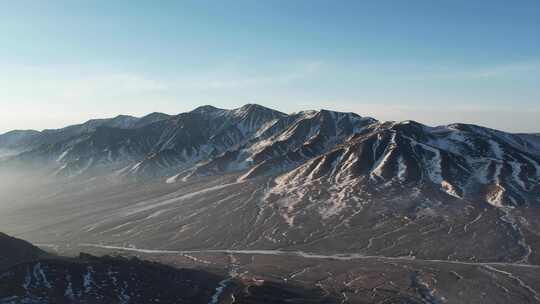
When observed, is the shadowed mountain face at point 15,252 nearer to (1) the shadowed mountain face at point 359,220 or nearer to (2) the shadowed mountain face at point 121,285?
(2) the shadowed mountain face at point 121,285

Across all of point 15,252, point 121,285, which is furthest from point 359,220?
point 15,252

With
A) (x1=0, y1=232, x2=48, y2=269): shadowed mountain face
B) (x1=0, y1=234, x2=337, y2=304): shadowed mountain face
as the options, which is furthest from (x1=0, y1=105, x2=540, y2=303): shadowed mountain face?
(x1=0, y1=232, x2=48, y2=269): shadowed mountain face

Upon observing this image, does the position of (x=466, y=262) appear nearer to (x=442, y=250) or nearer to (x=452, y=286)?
(x=442, y=250)

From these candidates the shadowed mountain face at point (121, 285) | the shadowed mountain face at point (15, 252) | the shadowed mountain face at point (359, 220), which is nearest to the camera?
the shadowed mountain face at point (121, 285)

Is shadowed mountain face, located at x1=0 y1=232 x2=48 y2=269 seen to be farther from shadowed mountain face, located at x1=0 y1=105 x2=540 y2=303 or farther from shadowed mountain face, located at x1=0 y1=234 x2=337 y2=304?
shadowed mountain face, located at x1=0 y1=105 x2=540 y2=303

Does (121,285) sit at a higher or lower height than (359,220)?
higher

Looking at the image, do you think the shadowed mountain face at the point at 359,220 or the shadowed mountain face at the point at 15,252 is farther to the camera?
the shadowed mountain face at the point at 359,220

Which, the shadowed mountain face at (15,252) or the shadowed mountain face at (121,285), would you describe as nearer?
the shadowed mountain face at (121,285)

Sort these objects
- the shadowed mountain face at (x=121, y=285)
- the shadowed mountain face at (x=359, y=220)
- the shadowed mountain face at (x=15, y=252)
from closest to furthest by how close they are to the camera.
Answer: the shadowed mountain face at (x=121, y=285)
the shadowed mountain face at (x=15, y=252)
the shadowed mountain face at (x=359, y=220)

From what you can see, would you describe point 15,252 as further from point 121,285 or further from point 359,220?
point 359,220

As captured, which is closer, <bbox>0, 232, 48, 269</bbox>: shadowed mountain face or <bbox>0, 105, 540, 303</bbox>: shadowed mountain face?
<bbox>0, 232, 48, 269</bbox>: shadowed mountain face

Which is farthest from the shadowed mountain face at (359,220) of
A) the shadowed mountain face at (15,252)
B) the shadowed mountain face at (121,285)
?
the shadowed mountain face at (15,252)
